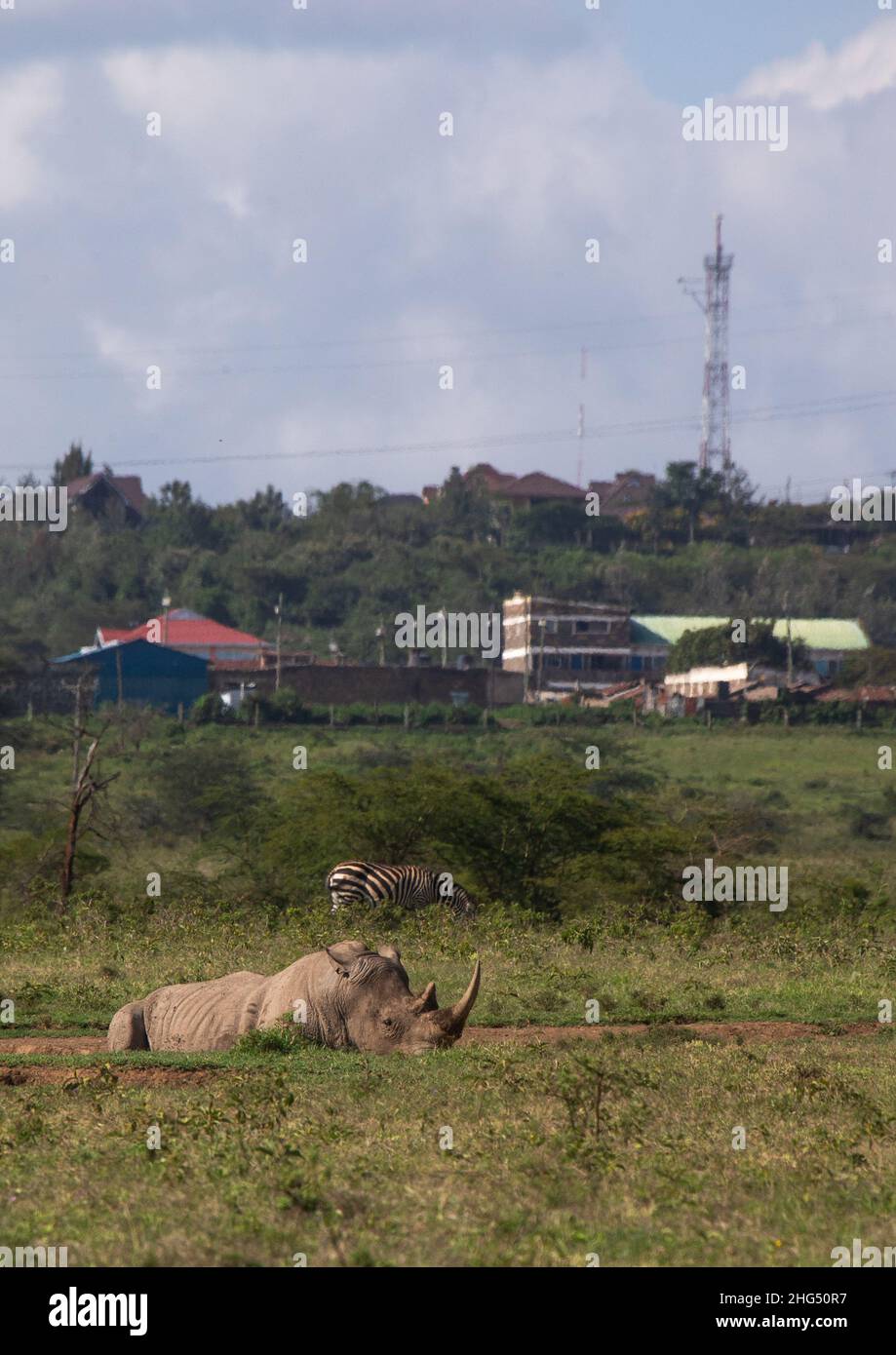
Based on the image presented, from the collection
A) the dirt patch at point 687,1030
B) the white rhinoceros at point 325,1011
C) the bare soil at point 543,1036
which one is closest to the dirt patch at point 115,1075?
the bare soil at point 543,1036

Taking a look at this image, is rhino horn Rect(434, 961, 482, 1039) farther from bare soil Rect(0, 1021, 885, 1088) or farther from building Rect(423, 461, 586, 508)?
building Rect(423, 461, 586, 508)

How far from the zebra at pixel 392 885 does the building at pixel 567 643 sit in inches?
1808

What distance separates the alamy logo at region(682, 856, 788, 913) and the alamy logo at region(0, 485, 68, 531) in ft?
227

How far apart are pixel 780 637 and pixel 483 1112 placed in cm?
6598

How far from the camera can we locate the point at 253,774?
149ft

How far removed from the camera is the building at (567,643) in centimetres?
7250

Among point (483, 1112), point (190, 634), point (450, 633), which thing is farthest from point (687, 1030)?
point (450, 633)

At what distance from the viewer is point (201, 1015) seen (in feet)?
42.8

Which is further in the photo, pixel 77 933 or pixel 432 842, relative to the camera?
pixel 432 842

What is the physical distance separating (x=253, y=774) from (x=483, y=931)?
86.0ft

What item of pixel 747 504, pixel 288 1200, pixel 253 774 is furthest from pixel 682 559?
pixel 288 1200

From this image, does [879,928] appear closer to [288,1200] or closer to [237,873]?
[237,873]
